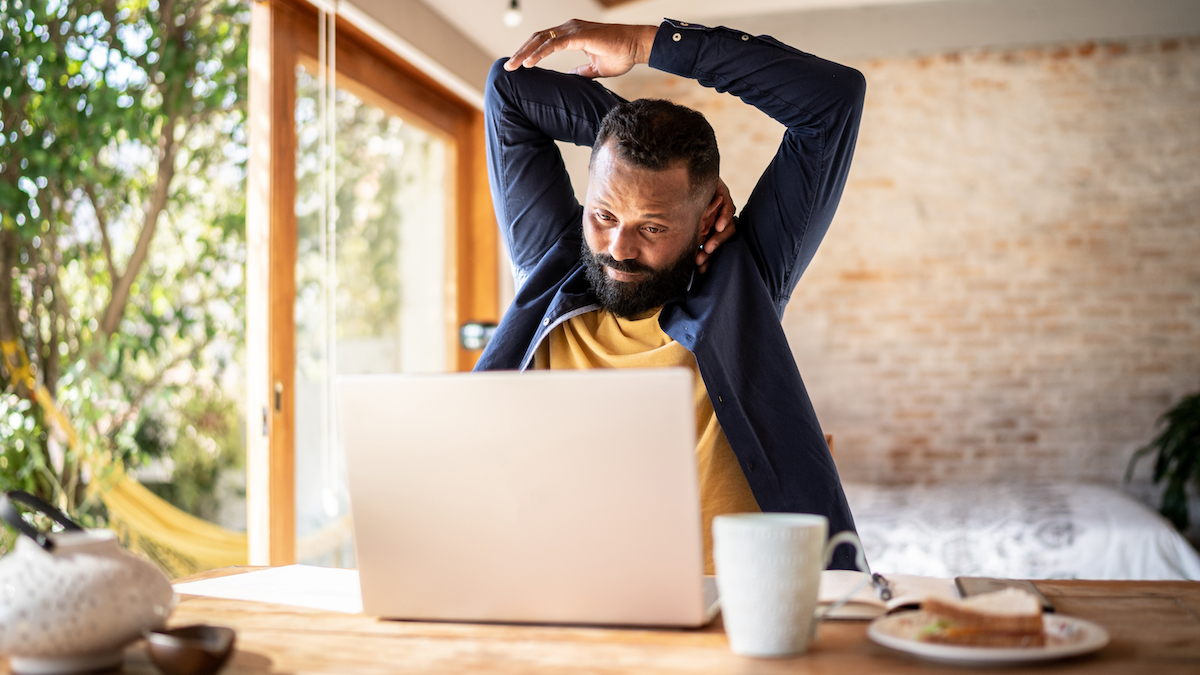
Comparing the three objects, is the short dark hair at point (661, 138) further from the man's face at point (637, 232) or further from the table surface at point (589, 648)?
the table surface at point (589, 648)

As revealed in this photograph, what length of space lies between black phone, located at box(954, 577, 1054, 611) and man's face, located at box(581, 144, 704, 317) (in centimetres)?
72

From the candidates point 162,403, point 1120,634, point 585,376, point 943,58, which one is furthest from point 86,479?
point 943,58

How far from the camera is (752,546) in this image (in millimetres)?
742

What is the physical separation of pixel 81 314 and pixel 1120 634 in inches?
148

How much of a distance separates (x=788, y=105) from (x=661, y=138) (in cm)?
23

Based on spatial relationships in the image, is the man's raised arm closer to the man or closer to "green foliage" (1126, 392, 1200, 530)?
the man

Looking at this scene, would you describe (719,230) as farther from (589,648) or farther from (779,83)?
(589,648)

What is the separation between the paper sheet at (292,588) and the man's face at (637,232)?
25.9 inches

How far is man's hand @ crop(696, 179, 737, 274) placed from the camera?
157 cm

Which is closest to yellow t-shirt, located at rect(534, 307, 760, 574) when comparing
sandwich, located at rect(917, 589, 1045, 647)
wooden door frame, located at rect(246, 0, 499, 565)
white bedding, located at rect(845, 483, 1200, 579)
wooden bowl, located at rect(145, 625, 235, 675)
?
sandwich, located at rect(917, 589, 1045, 647)

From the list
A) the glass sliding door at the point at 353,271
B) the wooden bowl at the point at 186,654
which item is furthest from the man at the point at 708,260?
the glass sliding door at the point at 353,271

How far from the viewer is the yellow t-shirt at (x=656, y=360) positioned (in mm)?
1415

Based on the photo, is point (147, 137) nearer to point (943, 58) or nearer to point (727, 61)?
point (727, 61)

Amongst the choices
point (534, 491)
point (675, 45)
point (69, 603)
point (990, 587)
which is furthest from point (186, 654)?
point (675, 45)
